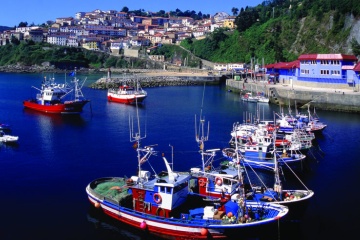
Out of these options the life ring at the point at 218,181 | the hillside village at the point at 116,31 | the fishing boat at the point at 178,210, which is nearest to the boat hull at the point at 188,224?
the fishing boat at the point at 178,210

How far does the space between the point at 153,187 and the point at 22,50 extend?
393 ft

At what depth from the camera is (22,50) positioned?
125250 millimetres

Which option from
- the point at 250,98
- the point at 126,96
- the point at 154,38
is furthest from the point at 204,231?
the point at 154,38

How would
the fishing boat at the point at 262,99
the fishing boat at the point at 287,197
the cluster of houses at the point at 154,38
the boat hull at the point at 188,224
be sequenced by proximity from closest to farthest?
1. the boat hull at the point at 188,224
2. the fishing boat at the point at 287,197
3. the cluster of houses at the point at 154,38
4. the fishing boat at the point at 262,99

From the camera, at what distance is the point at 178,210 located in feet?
52.6

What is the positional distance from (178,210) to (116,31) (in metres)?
134

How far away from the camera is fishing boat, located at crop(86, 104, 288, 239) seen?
14732 millimetres

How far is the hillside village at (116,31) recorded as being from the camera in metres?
123

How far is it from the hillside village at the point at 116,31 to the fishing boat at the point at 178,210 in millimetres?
100141

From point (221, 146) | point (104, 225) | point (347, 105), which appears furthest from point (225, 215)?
point (347, 105)

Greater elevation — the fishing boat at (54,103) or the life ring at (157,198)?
the fishing boat at (54,103)

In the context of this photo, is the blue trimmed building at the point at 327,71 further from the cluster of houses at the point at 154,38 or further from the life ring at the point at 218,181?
the life ring at the point at 218,181

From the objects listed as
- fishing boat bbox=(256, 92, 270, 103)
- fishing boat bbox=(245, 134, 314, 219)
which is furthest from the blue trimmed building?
fishing boat bbox=(245, 134, 314, 219)

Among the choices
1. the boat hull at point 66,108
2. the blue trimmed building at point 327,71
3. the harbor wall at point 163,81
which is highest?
the blue trimmed building at point 327,71
